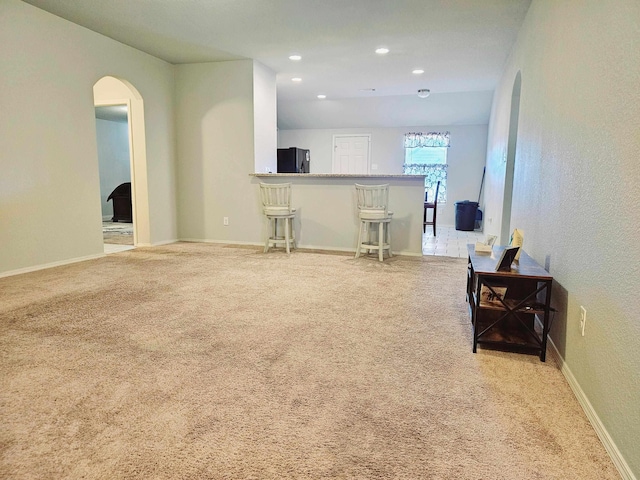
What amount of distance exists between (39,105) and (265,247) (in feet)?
9.37

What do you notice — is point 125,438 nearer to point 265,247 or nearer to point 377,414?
point 377,414

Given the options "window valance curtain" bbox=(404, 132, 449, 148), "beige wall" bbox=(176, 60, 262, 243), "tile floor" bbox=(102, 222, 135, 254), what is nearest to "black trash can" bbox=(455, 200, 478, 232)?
"window valance curtain" bbox=(404, 132, 449, 148)

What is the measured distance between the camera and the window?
9.05 metres

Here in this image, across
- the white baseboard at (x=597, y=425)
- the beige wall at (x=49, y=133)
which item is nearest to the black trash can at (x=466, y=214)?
the beige wall at (x=49, y=133)

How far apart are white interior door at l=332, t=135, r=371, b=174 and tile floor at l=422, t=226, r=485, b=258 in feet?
7.86

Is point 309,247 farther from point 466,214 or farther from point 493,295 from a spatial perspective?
point 466,214

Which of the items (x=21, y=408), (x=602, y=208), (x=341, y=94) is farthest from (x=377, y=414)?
(x=341, y=94)

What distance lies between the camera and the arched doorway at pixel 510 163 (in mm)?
4543

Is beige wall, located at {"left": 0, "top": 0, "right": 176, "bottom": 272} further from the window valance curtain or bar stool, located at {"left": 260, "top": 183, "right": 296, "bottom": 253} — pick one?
the window valance curtain

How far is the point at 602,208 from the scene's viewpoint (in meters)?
1.60

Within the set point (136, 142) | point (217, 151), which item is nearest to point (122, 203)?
point (136, 142)

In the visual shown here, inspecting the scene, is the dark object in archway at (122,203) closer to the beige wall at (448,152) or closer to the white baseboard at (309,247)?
the white baseboard at (309,247)

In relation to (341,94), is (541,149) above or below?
below

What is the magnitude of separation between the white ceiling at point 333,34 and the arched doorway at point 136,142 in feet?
2.30
